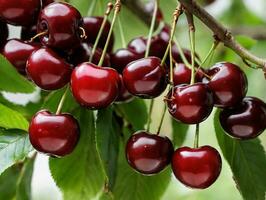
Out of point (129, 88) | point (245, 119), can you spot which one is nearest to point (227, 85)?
point (245, 119)

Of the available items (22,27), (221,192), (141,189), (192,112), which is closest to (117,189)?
(141,189)

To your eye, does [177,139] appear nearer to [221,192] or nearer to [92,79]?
[92,79]

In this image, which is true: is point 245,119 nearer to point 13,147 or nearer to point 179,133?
point 179,133

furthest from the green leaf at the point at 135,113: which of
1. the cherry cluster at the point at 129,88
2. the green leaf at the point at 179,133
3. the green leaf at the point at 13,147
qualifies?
the green leaf at the point at 13,147

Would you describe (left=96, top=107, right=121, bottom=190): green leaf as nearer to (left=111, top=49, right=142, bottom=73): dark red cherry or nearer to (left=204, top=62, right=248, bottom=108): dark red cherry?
(left=111, top=49, right=142, bottom=73): dark red cherry

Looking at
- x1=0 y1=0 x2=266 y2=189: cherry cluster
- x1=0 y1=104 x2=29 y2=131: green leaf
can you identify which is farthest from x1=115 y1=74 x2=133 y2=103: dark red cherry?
x1=0 y1=104 x2=29 y2=131: green leaf

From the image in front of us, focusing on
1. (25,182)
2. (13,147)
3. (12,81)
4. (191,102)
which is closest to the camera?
(191,102)

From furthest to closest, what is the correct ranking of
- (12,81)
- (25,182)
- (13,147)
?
(25,182), (12,81), (13,147)

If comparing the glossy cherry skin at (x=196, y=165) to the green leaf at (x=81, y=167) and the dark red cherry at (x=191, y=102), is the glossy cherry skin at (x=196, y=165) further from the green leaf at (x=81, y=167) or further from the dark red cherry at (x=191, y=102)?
the green leaf at (x=81, y=167)
